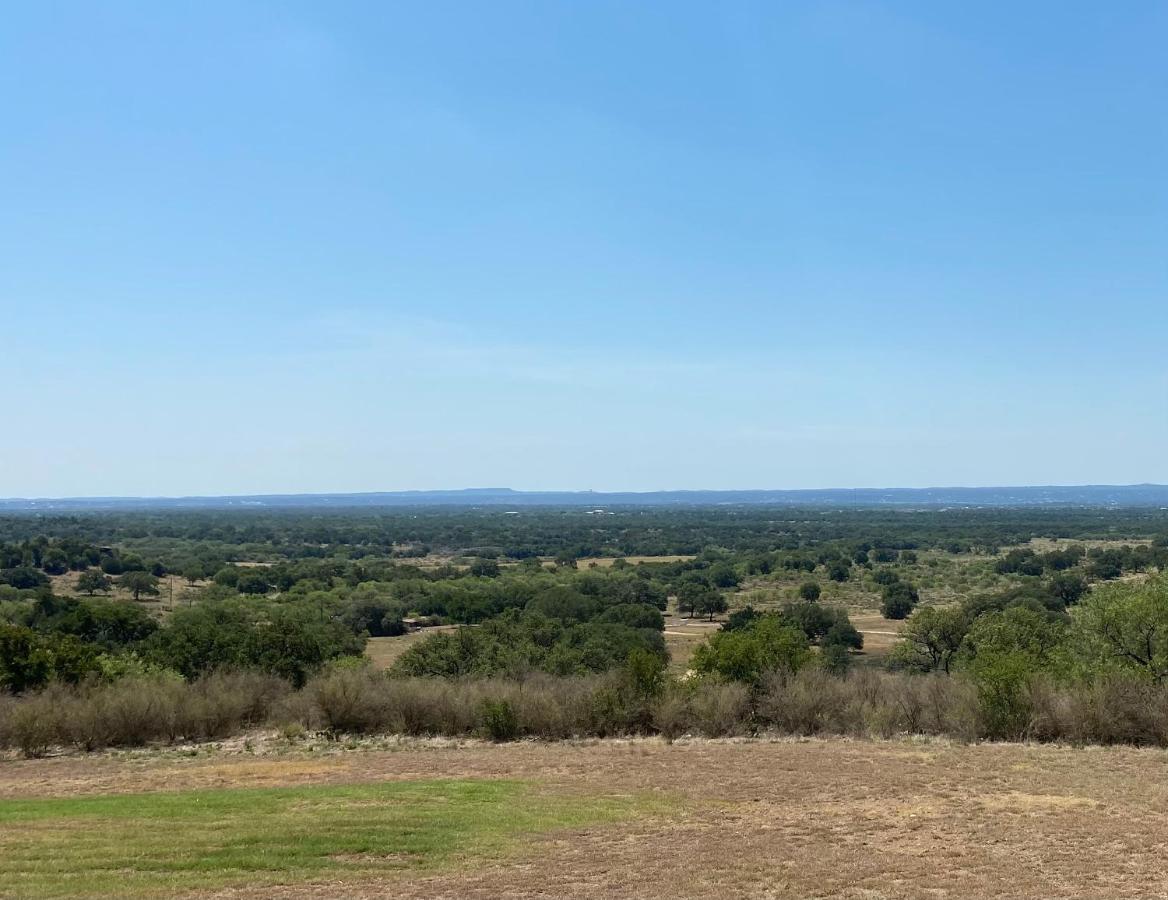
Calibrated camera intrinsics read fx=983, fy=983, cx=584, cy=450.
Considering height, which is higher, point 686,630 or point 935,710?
point 935,710

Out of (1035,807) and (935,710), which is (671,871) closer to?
(1035,807)

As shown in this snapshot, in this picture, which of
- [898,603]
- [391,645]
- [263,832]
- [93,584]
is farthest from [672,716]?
[93,584]

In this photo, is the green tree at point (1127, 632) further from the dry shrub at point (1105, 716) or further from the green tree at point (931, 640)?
the green tree at point (931, 640)

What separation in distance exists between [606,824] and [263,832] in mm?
5634

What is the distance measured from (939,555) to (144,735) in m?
131

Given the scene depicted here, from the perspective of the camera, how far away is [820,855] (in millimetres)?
14727

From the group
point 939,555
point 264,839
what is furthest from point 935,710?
point 939,555

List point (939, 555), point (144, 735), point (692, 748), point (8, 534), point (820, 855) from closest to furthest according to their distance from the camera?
point (820, 855)
point (692, 748)
point (144, 735)
point (939, 555)
point (8, 534)

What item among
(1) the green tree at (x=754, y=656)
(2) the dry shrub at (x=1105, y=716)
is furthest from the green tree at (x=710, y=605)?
(2) the dry shrub at (x=1105, y=716)

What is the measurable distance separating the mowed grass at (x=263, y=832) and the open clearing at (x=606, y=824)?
5 centimetres

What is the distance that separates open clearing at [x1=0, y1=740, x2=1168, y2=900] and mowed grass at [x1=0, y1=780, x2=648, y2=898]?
2.1 inches

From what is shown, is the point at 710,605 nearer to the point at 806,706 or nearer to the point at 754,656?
the point at 754,656

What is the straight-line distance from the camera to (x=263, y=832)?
1548 centimetres

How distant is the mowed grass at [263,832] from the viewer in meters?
13.1
